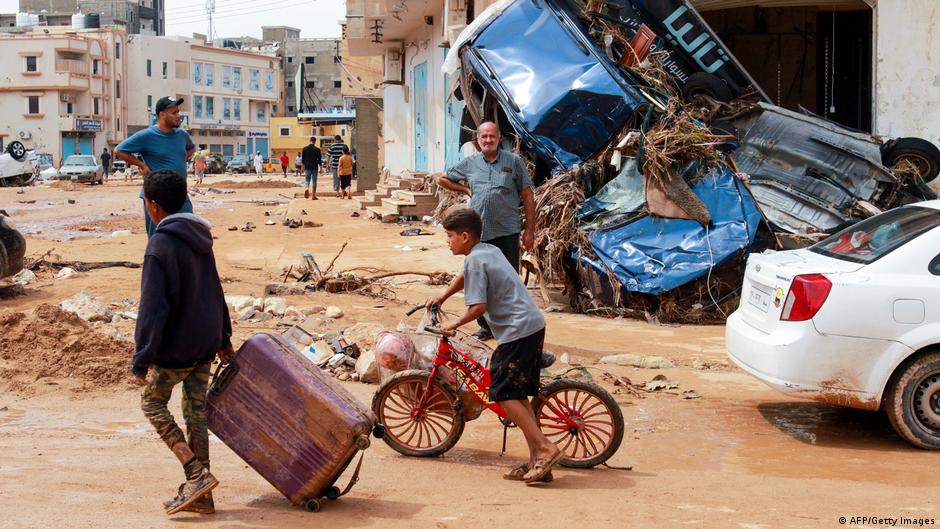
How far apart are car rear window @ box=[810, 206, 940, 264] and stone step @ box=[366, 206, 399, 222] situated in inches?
620

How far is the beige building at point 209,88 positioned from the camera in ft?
280

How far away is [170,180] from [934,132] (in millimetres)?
11300

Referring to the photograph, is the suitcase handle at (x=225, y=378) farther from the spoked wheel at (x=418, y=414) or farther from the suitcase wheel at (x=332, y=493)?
the spoked wheel at (x=418, y=414)

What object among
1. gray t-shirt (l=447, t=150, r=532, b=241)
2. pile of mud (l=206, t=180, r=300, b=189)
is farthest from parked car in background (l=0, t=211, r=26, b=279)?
pile of mud (l=206, t=180, r=300, b=189)

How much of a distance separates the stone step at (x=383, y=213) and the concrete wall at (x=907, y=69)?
11226 mm

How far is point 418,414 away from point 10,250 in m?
7.79

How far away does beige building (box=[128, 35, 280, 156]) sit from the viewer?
85438mm

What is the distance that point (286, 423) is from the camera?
489 cm

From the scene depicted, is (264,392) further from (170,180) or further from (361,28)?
(361,28)

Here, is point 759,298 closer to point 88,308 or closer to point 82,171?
point 88,308

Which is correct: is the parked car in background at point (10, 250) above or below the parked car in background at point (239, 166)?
above

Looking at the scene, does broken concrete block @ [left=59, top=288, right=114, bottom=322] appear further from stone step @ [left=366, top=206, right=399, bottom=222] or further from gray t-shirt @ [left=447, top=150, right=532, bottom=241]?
stone step @ [left=366, top=206, right=399, bottom=222]

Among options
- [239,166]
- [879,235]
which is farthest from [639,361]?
[239,166]

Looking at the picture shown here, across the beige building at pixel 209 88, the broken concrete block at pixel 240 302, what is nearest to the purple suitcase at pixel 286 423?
the broken concrete block at pixel 240 302
